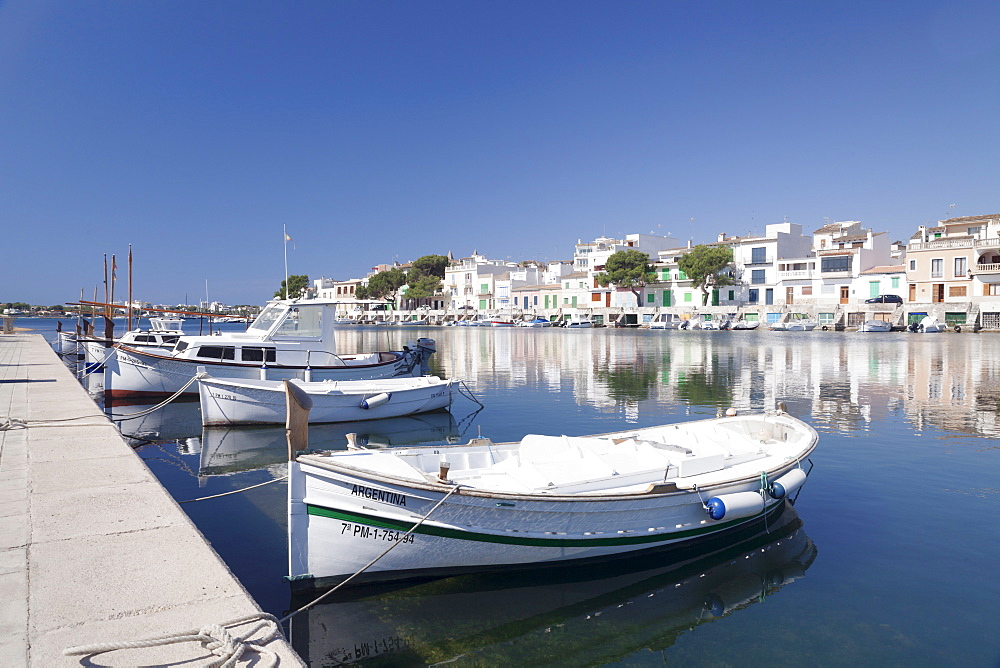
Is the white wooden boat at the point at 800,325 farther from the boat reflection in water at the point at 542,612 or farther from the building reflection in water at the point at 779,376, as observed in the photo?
the boat reflection in water at the point at 542,612

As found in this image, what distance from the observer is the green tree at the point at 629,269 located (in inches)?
3152

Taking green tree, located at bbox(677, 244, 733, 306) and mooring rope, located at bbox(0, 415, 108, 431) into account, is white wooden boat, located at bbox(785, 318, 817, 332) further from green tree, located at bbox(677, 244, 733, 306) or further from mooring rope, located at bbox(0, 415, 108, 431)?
mooring rope, located at bbox(0, 415, 108, 431)

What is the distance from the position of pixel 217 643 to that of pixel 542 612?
3.59 m

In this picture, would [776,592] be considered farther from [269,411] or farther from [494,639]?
[269,411]

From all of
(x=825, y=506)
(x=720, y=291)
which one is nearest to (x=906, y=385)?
Result: (x=825, y=506)

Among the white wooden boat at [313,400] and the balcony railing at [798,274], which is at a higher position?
the balcony railing at [798,274]

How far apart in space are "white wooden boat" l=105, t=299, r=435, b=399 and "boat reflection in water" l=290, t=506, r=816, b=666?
13003mm

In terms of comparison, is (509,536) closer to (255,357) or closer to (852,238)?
(255,357)

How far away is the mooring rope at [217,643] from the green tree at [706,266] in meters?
74.3

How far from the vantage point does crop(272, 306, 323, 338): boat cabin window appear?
19172mm

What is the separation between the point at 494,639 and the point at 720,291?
246 feet

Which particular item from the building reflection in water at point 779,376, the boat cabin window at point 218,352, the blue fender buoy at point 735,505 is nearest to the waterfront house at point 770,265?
the building reflection in water at point 779,376

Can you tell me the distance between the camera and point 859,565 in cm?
785

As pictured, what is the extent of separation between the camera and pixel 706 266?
73.5 m
